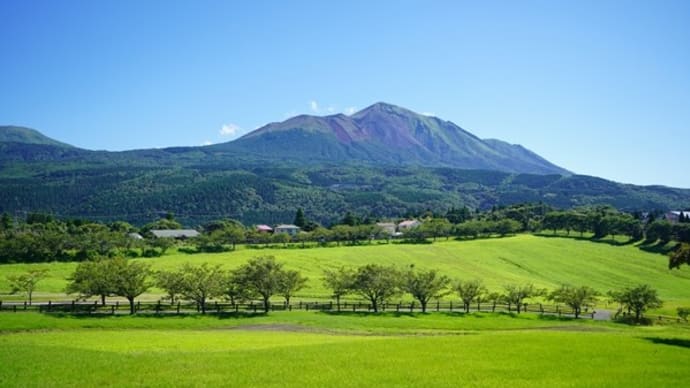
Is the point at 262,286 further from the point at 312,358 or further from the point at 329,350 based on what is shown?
the point at 312,358

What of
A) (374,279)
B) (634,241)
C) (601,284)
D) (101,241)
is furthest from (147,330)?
(634,241)

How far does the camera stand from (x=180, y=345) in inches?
1448

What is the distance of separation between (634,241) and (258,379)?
139 meters

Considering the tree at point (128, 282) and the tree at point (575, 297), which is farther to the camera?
the tree at point (575, 297)

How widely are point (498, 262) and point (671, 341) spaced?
69450 mm

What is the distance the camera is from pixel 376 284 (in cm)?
6378

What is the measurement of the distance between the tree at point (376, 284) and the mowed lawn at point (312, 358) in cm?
1486

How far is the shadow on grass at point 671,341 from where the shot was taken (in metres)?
38.6

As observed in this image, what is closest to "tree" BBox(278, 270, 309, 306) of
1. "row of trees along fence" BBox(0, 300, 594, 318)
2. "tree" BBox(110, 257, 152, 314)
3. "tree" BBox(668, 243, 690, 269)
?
"row of trees along fence" BBox(0, 300, 594, 318)

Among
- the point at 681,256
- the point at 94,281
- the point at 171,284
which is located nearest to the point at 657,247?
the point at 681,256

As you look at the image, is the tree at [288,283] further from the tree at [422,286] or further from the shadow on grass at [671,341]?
the shadow on grass at [671,341]

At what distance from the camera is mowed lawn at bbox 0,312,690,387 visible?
2591cm

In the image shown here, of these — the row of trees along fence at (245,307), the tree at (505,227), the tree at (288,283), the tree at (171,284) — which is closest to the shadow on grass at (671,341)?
the row of trees along fence at (245,307)

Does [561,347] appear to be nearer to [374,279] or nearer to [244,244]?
[374,279]
